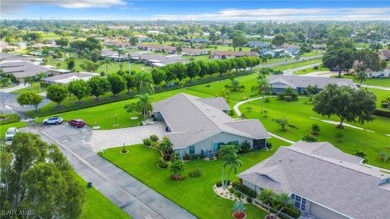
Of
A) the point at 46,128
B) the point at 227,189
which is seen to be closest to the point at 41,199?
the point at 227,189

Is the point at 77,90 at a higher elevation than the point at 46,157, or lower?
lower

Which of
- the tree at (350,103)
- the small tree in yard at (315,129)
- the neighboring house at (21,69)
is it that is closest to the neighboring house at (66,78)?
the neighboring house at (21,69)

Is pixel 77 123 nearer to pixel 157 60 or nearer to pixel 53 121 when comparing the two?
pixel 53 121

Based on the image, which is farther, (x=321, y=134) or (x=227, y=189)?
(x=321, y=134)

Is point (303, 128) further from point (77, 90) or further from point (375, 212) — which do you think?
point (77, 90)

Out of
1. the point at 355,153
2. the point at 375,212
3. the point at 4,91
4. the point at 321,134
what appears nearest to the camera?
the point at 375,212

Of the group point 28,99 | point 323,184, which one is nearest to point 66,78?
point 28,99

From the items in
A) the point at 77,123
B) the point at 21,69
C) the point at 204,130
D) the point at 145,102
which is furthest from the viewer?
the point at 21,69
